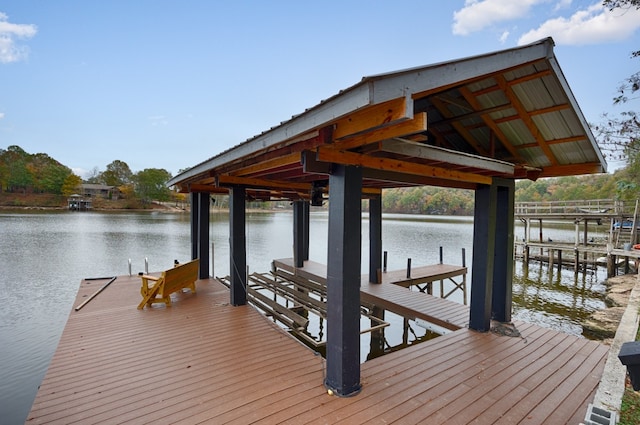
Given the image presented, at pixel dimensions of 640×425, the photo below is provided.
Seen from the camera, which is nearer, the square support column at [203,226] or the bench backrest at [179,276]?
the bench backrest at [179,276]

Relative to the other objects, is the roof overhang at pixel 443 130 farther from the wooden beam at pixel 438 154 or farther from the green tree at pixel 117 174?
the green tree at pixel 117 174

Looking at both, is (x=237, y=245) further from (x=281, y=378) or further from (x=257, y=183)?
(x=281, y=378)

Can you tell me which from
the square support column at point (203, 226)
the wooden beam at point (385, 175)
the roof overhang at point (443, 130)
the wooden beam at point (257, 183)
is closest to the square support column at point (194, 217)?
the square support column at point (203, 226)

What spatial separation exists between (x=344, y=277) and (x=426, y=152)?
154 cm

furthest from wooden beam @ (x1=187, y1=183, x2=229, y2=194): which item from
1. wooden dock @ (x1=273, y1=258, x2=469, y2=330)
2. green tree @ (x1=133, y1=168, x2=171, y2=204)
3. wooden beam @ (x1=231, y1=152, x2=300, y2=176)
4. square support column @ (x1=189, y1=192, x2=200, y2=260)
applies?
green tree @ (x1=133, y1=168, x2=171, y2=204)

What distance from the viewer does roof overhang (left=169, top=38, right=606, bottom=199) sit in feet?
6.38

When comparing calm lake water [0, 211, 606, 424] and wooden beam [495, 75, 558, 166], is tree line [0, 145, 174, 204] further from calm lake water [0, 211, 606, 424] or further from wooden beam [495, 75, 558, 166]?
wooden beam [495, 75, 558, 166]

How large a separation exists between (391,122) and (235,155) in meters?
2.32

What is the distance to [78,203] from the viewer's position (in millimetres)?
50156

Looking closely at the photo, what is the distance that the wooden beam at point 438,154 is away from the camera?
266 cm

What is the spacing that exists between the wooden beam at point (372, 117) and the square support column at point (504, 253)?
11.4 ft

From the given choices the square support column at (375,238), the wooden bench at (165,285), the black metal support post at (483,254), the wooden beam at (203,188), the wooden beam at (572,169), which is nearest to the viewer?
the wooden beam at (572,169)

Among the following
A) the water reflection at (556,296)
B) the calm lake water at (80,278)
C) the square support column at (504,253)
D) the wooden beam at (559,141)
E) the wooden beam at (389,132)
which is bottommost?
the water reflection at (556,296)

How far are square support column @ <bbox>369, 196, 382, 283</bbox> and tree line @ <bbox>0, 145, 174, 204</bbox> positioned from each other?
55346 millimetres
